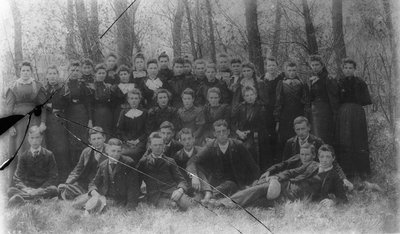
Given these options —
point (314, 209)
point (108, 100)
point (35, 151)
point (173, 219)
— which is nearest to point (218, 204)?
point (173, 219)

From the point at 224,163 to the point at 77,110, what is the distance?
146 cm

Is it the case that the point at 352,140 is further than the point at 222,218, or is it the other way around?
the point at 352,140

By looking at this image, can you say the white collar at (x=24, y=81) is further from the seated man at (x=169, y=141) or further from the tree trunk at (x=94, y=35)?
the seated man at (x=169, y=141)

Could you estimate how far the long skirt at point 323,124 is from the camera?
5.73 m

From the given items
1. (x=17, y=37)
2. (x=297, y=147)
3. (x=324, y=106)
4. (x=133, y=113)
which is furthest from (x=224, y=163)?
(x=17, y=37)

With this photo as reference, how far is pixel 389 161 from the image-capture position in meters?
5.77

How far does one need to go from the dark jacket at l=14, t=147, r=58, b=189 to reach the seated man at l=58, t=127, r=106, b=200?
14cm

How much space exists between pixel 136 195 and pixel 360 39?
257 centimetres

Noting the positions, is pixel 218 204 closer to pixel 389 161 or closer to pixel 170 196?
pixel 170 196

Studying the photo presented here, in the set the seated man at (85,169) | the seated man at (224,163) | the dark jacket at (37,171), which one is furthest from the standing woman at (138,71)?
the dark jacket at (37,171)

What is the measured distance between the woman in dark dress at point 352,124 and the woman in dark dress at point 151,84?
168 centimetres

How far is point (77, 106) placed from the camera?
18.6 feet

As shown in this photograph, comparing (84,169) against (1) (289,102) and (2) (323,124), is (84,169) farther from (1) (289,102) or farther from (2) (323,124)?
(2) (323,124)

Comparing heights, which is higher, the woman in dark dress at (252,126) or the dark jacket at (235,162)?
the woman in dark dress at (252,126)
